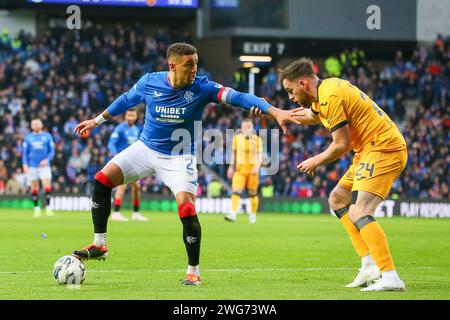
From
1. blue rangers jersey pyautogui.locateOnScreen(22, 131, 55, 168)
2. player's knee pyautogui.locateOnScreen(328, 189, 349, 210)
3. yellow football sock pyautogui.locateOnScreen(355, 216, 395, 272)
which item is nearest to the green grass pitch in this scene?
yellow football sock pyautogui.locateOnScreen(355, 216, 395, 272)

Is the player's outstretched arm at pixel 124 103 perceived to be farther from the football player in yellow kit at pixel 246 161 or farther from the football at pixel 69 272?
the football player in yellow kit at pixel 246 161

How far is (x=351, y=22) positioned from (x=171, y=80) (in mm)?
30421

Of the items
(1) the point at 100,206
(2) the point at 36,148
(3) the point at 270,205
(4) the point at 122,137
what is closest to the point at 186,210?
(1) the point at 100,206

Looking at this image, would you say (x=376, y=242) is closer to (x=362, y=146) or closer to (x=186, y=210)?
(x=362, y=146)

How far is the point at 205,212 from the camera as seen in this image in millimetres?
32219

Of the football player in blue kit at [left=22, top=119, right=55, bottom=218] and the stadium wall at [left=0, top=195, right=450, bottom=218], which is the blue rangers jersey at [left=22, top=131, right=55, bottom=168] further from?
the stadium wall at [left=0, top=195, right=450, bottom=218]

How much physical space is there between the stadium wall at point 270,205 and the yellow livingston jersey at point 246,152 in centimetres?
648

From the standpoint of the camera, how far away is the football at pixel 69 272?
396 inches

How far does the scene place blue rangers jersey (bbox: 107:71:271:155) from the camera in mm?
10750

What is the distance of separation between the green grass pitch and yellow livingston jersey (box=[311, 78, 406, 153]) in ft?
5.09

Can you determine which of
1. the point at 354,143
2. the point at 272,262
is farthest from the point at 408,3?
the point at 354,143

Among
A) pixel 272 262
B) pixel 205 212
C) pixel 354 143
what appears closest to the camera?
pixel 354 143

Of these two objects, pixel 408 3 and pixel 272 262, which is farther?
pixel 408 3

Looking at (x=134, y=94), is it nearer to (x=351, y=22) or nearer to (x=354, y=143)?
(x=354, y=143)
